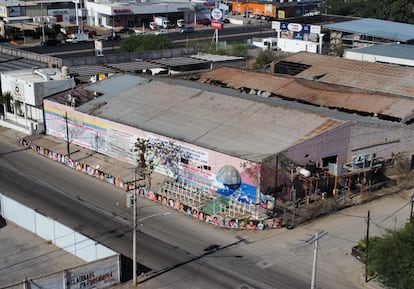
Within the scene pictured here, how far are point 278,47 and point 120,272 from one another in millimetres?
80816

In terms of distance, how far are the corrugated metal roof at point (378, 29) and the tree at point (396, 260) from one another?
241 feet

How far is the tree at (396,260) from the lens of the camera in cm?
3231

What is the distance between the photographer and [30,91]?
67250 mm

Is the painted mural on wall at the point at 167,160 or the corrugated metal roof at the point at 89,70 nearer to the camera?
the painted mural on wall at the point at 167,160

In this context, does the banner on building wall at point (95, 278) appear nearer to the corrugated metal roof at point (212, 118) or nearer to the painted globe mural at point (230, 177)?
the painted globe mural at point (230, 177)

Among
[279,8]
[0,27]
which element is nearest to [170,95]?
[0,27]

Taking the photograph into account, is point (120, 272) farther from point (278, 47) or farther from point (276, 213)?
point (278, 47)

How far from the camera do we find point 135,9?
137 meters

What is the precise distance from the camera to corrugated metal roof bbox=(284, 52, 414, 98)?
70750 mm

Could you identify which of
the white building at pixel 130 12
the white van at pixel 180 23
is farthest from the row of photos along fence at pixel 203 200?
the white van at pixel 180 23

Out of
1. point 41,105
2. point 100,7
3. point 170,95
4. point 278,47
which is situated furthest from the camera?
point 100,7

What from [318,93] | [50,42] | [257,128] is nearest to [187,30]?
[50,42]

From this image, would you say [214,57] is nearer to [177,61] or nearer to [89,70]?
[177,61]

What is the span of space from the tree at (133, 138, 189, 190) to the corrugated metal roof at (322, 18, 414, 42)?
60.1 m
